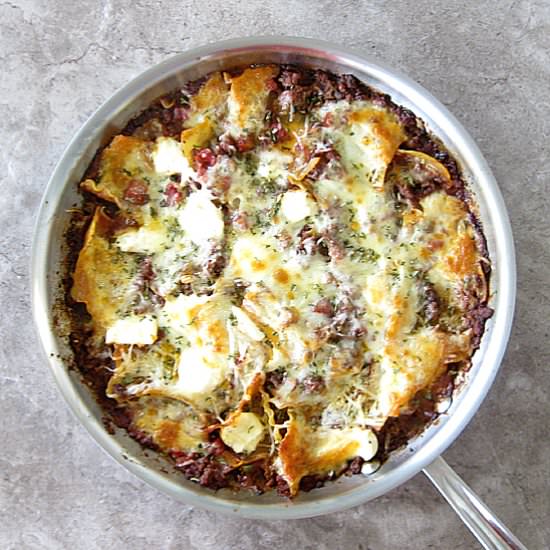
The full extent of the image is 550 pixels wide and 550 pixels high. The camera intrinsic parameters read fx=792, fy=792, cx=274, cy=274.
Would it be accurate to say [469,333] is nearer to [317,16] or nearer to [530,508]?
[530,508]

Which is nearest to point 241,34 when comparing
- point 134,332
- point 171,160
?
point 171,160

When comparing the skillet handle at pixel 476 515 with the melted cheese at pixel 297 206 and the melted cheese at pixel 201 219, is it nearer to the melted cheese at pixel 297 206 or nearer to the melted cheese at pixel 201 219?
the melted cheese at pixel 297 206

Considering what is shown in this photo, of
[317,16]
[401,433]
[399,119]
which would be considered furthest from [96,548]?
[317,16]

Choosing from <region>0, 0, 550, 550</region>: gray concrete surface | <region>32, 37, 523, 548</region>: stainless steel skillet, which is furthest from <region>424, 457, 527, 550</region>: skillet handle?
<region>0, 0, 550, 550</region>: gray concrete surface

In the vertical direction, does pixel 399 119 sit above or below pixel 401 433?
above

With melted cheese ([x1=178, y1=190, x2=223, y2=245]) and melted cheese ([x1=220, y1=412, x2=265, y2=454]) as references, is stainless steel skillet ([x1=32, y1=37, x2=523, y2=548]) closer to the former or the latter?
melted cheese ([x1=220, y1=412, x2=265, y2=454])

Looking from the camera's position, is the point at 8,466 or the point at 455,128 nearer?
the point at 455,128

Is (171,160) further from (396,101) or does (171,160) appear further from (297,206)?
(396,101)
